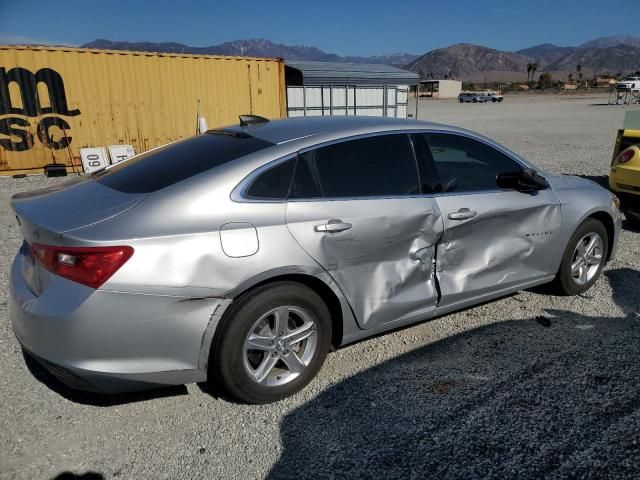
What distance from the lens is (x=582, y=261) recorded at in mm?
4316

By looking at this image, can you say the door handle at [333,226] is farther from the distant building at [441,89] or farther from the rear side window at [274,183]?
the distant building at [441,89]

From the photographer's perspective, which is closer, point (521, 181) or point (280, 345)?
point (280, 345)

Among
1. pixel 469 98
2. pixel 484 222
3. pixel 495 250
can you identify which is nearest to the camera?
pixel 484 222

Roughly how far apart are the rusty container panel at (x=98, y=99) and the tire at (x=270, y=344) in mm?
10784

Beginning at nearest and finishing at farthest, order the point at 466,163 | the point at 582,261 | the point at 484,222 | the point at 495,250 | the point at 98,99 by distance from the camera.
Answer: the point at 484,222 → the point at 495,250 → the point at 466,163 → the point at 582,261 → the point at 98,99

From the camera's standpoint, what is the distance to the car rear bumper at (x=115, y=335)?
2346mm

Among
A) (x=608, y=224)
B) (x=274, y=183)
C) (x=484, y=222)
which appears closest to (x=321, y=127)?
(x=274, y=183)

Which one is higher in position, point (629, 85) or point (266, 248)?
point (629, 85)

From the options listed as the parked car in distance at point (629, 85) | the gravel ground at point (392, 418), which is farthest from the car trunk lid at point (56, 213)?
the parked car in distance at point (629, 85)

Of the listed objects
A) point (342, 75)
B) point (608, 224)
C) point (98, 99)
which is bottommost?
point (608, 224)

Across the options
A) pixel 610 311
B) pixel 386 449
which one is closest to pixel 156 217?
pixel 386 449

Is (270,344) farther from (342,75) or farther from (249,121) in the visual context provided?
(342,75)

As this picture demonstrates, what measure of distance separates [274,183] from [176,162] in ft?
2.18

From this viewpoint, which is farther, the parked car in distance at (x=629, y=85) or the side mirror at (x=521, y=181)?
the parked car in distance at (x=629, y=85)
